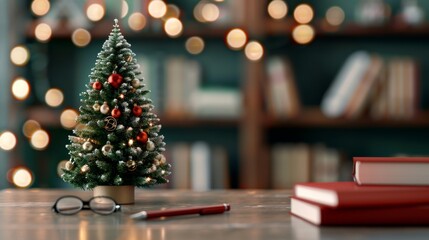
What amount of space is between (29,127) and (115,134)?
6.57 ft

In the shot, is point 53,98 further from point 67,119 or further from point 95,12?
point 95,12

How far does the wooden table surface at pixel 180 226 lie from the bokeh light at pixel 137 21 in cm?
189

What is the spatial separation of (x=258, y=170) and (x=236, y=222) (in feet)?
6.78

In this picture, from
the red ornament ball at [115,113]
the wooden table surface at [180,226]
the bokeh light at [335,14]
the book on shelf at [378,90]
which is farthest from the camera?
the bokeh light at [335,14]

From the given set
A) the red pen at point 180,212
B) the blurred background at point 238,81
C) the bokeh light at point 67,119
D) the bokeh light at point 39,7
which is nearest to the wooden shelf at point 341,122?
A: the blurred background at point 238,81

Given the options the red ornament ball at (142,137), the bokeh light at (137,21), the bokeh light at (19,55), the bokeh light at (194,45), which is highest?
the bokeh light at (137,21)

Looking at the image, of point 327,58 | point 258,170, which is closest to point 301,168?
point 258,170

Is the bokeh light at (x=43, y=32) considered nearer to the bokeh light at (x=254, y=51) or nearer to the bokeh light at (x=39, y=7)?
the bokeh light at (x=39, y=7)

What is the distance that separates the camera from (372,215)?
1.01 meters

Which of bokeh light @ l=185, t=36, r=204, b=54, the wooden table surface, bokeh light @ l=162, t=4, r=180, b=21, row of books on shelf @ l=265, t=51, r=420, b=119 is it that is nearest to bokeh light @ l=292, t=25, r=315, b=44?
row of books on shelf @ l=265, t=51, r=420, b=119

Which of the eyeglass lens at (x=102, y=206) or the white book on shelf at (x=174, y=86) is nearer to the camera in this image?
the eyeglass lens at (x=102, y=206)

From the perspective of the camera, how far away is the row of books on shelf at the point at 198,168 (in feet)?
10.3

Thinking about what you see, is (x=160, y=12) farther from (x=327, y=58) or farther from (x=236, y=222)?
(x=236, y=222)

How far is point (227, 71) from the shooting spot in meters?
3.34
